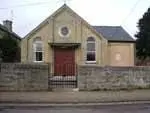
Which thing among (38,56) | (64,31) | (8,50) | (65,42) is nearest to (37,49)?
(38,56)

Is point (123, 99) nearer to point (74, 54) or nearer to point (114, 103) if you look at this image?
point (114, 103)

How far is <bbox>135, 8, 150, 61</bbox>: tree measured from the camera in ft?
202

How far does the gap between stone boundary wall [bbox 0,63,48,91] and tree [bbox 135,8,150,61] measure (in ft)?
115

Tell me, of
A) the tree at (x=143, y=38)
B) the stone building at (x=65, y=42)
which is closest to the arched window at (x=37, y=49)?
the stone building at (x=65, y=42)

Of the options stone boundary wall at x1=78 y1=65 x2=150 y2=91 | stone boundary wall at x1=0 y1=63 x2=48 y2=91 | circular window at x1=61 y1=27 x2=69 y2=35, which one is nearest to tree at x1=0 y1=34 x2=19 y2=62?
circular window at x1=61 y1=27 x2=69 y2=35

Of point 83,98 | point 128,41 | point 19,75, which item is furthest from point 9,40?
point 83,98

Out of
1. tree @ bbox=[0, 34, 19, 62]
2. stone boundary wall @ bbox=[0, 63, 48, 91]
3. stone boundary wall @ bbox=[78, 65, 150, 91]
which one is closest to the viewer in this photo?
stone boundary wall @ bbox=[0, 63, 48, 91]

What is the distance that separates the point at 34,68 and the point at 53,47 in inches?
633

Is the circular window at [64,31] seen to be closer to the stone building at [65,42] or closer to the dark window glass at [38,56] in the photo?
the stone building at [65,42]

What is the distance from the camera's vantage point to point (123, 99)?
2267 centimetres

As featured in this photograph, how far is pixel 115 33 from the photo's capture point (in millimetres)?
48938

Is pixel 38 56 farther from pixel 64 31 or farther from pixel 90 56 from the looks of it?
pixel 90 56

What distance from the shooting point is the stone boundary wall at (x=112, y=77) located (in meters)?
28.1

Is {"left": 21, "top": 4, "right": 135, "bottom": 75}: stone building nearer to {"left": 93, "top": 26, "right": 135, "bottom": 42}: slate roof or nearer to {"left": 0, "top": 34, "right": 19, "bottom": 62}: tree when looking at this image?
Answer: {"left": 93, "top": 26, "right": 135, "bottom": 42}: slate roof
